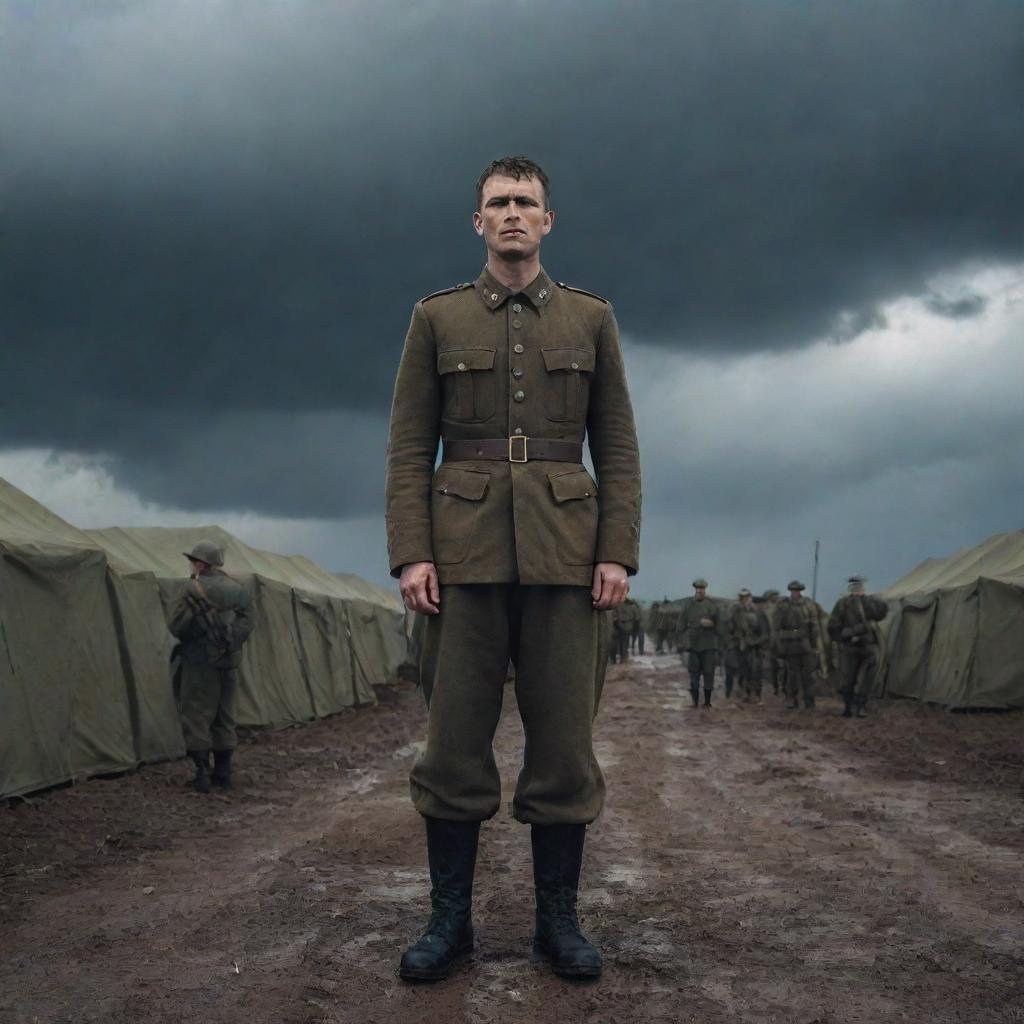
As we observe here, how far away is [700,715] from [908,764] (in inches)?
237

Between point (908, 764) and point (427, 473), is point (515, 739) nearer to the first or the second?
point (908, 764)

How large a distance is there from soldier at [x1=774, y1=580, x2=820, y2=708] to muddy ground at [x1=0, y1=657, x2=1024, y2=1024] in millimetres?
8390

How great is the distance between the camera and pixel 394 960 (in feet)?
11.1

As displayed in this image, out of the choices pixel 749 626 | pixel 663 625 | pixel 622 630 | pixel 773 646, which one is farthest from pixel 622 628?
pixel 663 625

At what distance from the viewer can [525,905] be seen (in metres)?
4.10

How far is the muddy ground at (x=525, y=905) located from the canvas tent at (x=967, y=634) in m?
7.88

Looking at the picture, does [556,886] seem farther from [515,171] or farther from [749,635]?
[749,635]

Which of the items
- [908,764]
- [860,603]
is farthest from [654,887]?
[860,603]

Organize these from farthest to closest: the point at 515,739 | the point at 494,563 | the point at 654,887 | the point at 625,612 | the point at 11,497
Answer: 1. the point at 625,612
2. the point at 515,739
3. the point at 11,497
4. the point at 654,887
5. the point at 494,563

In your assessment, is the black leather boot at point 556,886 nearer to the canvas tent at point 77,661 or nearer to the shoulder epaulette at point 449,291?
the shoulder epaulette at point 449,291

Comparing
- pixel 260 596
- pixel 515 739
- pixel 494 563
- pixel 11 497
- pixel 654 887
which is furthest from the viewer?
pixel 260 596

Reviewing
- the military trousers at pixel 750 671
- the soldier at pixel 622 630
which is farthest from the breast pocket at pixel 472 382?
the soldier at pixel 622 630

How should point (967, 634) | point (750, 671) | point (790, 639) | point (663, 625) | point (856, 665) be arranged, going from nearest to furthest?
1. point (856, 665)
2. point (967, 634)
3. point (790, 639)
4. point (750, 671)
5. point (663, 625)

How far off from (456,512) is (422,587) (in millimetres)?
246
